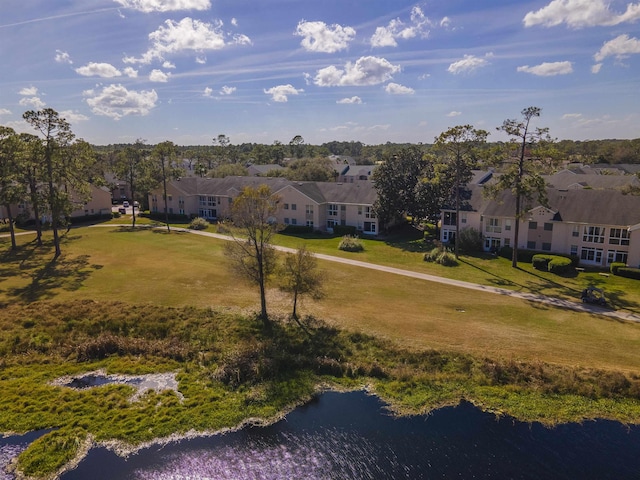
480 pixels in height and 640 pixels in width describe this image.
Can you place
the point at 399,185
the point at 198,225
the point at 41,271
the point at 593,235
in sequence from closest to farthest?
the point at 41,271 → the point at 593,235 → the point at 399,185 → the point at 198,225

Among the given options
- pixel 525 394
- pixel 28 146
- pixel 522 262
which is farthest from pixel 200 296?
pixel 522 262

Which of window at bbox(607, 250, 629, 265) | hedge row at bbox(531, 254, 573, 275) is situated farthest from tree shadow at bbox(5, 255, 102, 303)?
window at bbox(607, 250, 629, 265)

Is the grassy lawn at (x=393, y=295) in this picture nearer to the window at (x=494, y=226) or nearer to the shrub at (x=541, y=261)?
the shrub at (x=541, y=261)

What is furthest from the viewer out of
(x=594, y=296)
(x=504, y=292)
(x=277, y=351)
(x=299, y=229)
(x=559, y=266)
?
(x=299, y=229)

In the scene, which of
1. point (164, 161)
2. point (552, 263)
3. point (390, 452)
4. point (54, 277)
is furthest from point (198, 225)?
point (390, 452)

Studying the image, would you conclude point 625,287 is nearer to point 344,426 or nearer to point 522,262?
point 522,262

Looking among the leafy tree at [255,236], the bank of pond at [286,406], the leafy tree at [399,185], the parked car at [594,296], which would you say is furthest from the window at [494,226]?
the leafy tree at [255,236]

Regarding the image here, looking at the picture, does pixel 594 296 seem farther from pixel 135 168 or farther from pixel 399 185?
pixel 135 168

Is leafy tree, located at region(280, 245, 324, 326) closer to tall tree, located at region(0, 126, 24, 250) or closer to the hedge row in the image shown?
the hedge row
